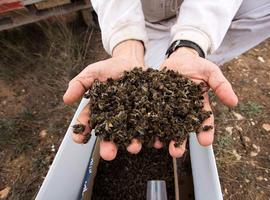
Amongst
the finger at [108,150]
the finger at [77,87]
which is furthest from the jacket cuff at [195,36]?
the finger at [108,150]

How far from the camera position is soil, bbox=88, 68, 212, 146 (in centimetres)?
113

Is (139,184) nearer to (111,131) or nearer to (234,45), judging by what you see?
(111,131)

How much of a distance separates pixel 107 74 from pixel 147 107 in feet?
0.90

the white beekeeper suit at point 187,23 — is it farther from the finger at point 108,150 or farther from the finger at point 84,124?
the finger at point 108,150

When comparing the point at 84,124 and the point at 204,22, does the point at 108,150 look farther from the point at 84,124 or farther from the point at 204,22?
the point at 204,22

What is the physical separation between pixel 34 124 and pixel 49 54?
589mm

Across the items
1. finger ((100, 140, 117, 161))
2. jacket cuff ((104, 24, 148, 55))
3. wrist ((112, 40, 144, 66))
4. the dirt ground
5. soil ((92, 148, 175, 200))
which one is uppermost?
jacket cuff ((104, 24, 148, 55))

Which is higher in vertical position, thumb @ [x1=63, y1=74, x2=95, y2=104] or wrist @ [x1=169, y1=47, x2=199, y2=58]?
thumb @ [x1=63, y1=74, x2=95, y2=104]

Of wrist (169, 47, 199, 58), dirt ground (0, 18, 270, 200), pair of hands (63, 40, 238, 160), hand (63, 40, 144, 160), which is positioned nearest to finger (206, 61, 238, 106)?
pair of hands (63, 40, 238, 160)

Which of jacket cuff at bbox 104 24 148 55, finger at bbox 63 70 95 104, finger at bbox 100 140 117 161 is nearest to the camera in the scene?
finger at bbox 100 140 117 161

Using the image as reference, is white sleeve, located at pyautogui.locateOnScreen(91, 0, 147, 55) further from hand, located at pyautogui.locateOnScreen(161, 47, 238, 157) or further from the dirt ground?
the dirt ground

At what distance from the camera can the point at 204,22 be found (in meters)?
1.41

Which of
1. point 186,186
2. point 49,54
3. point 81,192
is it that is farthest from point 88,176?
point 49,54

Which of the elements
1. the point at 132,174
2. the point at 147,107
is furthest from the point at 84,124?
the point at 132,174
